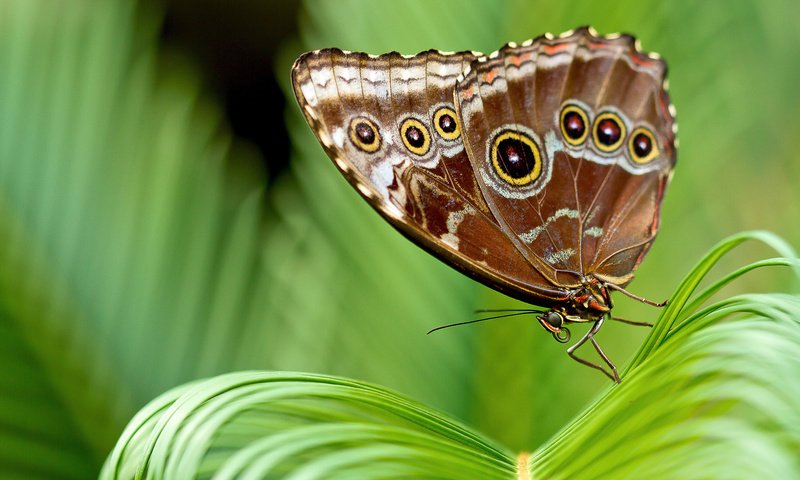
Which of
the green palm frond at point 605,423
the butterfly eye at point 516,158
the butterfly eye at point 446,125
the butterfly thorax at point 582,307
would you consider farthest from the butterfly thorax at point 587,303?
the green palm frond at point 605,423

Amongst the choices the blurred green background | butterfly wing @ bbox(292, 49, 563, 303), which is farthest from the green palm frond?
the blurred green background

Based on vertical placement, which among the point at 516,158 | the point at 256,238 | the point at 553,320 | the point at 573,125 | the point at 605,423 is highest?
the point at 573,125

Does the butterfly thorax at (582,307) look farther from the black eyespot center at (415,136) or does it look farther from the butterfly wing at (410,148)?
the black eyespot center at (415,136)

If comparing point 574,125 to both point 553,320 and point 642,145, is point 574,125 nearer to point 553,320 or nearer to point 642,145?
point 642,145

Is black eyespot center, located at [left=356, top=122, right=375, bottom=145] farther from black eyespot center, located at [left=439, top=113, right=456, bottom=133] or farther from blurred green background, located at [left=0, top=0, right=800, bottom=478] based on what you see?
blurred green background, located at [left=0, top=0, right=800, bottom=478]

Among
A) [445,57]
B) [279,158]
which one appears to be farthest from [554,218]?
[279,158]

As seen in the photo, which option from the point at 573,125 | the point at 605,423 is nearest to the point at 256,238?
the point at 573,125
